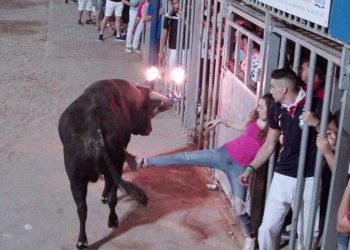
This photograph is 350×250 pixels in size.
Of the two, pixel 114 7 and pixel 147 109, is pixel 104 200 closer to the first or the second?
pixel 147 109

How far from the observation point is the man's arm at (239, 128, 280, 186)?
199 inches

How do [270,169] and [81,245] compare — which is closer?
[270,169]

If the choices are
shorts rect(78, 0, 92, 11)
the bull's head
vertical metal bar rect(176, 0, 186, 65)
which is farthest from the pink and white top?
shorts rect(78, 0, 92, 11)

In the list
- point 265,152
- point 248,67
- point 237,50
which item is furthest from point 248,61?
point 265,152

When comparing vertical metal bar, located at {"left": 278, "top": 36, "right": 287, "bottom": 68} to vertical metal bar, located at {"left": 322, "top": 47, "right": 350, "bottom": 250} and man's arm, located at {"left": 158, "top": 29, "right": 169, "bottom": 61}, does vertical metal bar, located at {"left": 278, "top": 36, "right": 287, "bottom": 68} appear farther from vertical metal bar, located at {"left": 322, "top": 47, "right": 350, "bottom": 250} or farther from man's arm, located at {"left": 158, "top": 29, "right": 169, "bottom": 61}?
man's arm, located at {"left": 158, "top": 29, "right": 169, "bottom": 61}

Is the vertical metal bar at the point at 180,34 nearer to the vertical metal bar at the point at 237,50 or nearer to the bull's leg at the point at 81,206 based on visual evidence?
the vertical metal bar at the point at 237,50

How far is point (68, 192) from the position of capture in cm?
715

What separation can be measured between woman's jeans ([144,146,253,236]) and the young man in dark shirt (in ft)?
2.09

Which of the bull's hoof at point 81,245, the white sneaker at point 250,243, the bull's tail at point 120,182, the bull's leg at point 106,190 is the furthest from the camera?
the bull's leg at point 106,190

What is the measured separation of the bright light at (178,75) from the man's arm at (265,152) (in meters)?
4.37

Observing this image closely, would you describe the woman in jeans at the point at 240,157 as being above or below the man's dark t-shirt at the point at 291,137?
below

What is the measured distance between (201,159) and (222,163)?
24 cm

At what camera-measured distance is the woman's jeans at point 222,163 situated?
582 cm

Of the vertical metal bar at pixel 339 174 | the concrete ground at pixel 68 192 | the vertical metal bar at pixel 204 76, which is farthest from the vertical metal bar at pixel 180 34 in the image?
the vertical metal bar at pixel 339 174
